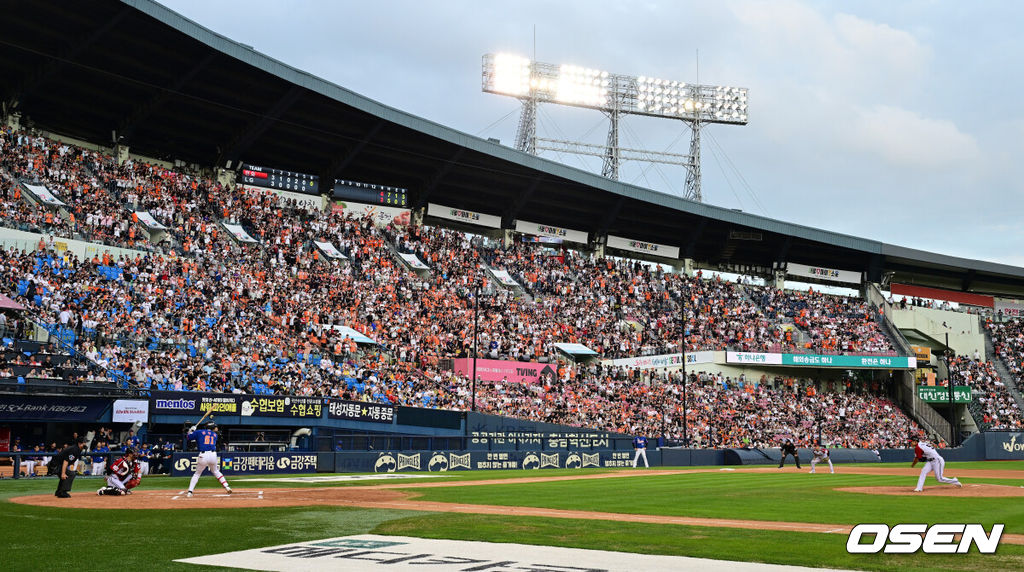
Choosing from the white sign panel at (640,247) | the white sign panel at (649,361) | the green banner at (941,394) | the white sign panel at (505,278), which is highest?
the white sign panel at (640,247)

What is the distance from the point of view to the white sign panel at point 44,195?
1612 inches

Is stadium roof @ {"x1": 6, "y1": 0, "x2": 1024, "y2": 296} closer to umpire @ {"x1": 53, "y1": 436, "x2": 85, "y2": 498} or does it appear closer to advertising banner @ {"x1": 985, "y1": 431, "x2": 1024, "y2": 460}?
advertising banner @ {"x1": 985, "y1": 431, "x2": 1024, "y2": 460}

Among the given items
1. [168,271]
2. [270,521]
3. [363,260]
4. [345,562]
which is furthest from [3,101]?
[345,562]

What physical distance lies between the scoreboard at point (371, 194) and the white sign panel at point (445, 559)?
47018mm

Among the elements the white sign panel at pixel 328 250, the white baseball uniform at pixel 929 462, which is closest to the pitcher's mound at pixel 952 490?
the white baseball uniform at pixel 929 462

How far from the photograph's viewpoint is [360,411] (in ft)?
123

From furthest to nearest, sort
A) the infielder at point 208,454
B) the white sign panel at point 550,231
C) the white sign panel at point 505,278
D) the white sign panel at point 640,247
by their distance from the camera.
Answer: the white sign panel at point 640,247 → the white sign panel at point 550,231 → the white sign panel at point 505,278 → the infielder at point 208,454

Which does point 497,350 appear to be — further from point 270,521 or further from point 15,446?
point 270,521

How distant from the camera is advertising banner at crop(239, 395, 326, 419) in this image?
113ft

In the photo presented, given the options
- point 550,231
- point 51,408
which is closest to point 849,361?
point 550,231

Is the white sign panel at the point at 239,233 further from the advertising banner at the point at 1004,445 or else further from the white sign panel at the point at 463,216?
the advertising banner at the point at 1004,445

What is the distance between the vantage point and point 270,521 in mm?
14852

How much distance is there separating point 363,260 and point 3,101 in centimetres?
2002

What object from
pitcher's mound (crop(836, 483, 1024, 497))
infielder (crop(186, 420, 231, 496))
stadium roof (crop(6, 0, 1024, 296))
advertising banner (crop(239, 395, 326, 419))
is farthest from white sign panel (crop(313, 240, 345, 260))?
pitcher's mound (crop(836, 483, 1024, 497))
